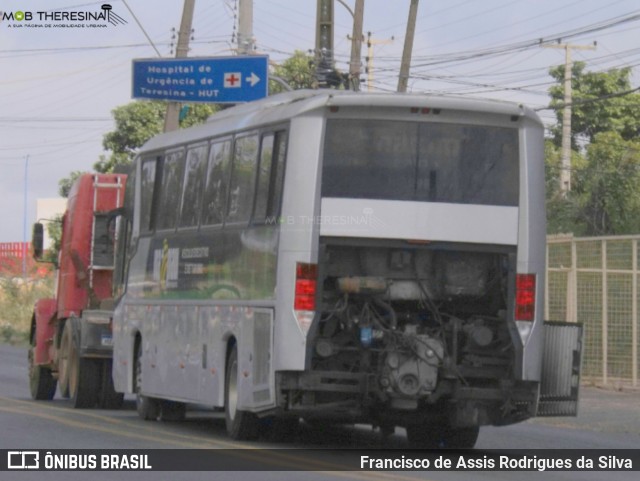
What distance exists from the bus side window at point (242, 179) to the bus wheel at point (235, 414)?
56.9 inches

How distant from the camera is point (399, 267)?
14.9 m

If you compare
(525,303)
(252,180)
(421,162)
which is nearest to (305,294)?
(421,162)

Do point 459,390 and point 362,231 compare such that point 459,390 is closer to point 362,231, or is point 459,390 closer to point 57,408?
point 362,231

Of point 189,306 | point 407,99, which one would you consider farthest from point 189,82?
point 407,99

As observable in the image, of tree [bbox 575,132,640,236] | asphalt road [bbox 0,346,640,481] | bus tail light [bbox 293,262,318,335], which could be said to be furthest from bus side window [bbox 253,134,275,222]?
tree [bbox 575,132,640,236]

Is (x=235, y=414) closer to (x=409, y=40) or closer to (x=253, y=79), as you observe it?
(x=253, y=79)

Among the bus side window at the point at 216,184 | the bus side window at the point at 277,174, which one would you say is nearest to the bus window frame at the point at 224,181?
the bus side window at the point at 216,184

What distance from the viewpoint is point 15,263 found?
311 ft

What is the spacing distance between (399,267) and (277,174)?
151 cm

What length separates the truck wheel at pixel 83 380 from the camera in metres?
21.6

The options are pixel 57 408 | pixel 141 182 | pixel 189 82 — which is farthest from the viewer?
pixel 189 82

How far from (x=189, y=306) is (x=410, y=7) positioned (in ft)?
59.1

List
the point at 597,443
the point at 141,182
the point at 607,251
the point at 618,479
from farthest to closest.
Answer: the point at 607,251, the point at 141,182, the point at 597,443, the point at 618,479

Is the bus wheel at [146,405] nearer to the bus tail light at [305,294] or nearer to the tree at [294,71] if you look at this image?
the bus tail light at [305,294]
